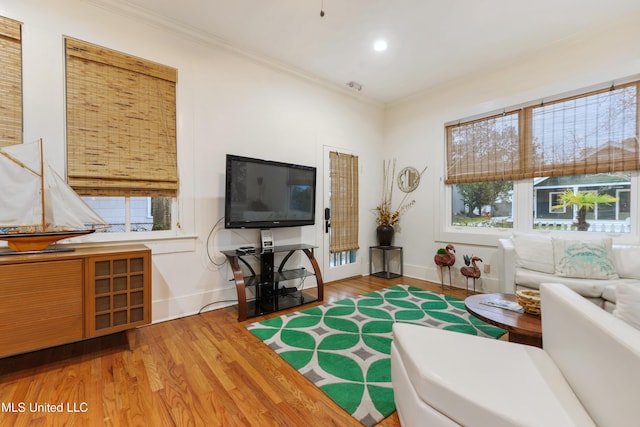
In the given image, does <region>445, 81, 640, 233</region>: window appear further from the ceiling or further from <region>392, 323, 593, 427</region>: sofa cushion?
<region>392, 323, 593, 427</region>: sofa cushion

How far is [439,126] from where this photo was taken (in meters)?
4.07

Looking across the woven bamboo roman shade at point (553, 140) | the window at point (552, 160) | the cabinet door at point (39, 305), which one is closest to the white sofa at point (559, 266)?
the window at point (552, 160)

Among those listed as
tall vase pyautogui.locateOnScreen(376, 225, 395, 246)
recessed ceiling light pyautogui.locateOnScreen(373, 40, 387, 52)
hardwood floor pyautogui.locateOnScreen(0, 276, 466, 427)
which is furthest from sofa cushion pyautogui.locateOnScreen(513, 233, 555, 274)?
recessed ceiling light pyautogui.locateOnScreen(373, 40, 387, 52)

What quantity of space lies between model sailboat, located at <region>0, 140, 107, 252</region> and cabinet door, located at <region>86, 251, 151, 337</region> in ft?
1.10

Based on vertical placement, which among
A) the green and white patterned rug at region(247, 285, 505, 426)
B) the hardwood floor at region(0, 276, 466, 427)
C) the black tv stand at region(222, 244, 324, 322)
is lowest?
the hardwood floor at region(0, 276, 466, 427)

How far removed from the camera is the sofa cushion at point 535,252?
272cm

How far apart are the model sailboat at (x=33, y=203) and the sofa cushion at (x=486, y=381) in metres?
2.38

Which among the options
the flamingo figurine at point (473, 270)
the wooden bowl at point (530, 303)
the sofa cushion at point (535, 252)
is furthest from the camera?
the flamingo figurine at point (473, 270)

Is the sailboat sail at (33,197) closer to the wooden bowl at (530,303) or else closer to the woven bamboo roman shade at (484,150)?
the wooden bowl at (530,303)

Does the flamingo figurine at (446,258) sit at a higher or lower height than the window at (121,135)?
lower

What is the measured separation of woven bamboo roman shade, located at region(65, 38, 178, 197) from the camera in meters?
2.24

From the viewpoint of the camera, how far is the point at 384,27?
274cm

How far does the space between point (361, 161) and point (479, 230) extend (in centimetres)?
198

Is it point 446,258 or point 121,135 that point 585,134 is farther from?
point 121,135
